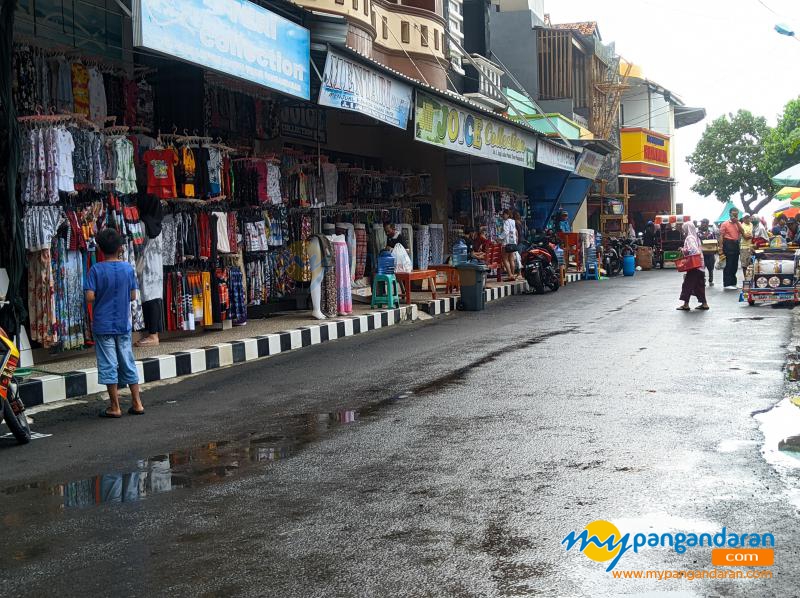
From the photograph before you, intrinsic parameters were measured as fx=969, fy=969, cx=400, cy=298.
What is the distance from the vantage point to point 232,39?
1122cm

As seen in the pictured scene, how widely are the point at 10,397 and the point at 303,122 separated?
428 inches

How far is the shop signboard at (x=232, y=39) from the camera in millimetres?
9727

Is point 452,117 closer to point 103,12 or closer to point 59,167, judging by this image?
point 103,12

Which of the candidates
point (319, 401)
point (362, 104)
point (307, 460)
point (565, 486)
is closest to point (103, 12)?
point (362, 104)

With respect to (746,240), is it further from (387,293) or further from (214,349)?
(214,349)

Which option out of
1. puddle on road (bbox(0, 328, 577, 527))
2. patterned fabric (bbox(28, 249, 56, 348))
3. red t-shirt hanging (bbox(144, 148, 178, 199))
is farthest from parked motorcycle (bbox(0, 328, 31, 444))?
red t-shirt hanging (bbox(144, 148, 178, 199))

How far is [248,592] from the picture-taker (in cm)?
389

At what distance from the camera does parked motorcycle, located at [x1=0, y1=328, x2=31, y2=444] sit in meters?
7.12

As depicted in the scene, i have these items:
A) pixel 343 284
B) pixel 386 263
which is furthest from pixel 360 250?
pixel 343 284

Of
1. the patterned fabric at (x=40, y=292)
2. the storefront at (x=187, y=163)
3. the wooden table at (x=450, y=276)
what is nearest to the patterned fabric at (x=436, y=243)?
the wooden table at (x=450, y=276)

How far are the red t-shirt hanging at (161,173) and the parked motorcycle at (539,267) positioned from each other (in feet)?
40.6

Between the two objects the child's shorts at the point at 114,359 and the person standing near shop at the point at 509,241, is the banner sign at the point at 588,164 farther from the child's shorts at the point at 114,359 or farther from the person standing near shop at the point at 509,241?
the child's shorts at the point at 114,359

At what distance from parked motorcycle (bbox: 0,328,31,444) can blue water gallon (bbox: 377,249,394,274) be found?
1017 centimetres

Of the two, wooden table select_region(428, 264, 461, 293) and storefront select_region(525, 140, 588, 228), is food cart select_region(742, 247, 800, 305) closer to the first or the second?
wooden table select_region(428, 264, 461, 293)
